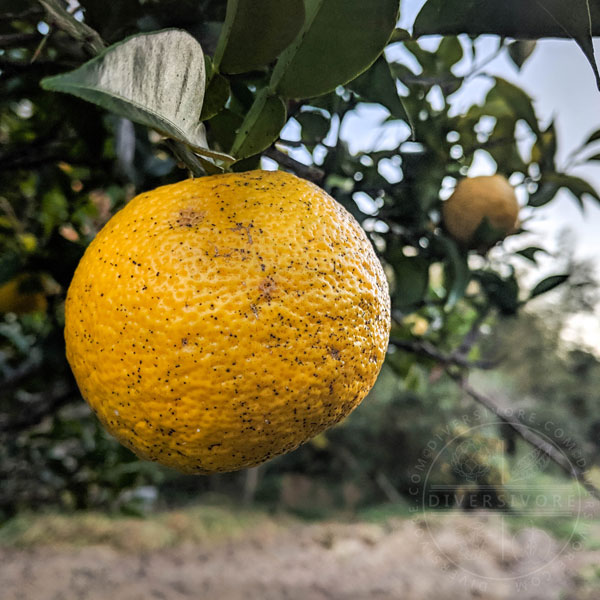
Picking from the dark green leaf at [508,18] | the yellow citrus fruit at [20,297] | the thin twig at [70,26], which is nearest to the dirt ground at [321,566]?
the yellow citrus fruit at [20,297]

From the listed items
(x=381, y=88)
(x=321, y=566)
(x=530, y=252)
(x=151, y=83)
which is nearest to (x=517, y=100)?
(x=530, y=252)

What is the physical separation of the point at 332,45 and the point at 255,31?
0.05 metres

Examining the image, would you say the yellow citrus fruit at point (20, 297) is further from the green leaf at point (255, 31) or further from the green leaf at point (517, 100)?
the green leaf at point (517, 100)

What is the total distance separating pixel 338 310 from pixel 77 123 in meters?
0.48

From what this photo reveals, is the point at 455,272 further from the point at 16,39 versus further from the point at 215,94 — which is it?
the point at 16,39

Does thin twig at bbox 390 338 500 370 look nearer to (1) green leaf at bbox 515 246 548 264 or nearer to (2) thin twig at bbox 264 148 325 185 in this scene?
(1) green leaf at bbox 515 246 548 264

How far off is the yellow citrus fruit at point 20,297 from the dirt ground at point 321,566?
2.71 m

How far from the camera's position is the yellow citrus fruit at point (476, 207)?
743 millimetres

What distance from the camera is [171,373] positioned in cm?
33

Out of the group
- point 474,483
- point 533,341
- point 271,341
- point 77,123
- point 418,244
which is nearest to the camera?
point 271,341

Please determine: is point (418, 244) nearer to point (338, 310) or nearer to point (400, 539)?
point (338, 310)

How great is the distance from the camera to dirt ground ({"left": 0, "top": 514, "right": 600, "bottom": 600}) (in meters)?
3.33

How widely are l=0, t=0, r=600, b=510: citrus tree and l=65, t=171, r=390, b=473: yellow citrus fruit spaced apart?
49 mm

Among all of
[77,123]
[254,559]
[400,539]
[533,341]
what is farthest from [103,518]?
[533,341]
